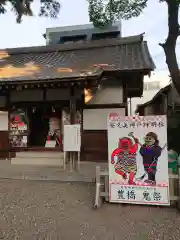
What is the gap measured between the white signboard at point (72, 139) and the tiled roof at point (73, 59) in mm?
1530

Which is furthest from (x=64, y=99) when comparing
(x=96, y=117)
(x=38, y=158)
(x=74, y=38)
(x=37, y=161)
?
(x=74, y=38)

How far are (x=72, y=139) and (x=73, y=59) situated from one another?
13.9 ft

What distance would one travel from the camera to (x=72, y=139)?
7441 millimetres

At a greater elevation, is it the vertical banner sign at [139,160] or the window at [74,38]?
the window at [74,38]

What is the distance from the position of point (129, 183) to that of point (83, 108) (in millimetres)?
4599

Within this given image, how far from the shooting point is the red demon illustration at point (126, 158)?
4744 mm

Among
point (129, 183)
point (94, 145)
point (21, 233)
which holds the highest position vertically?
point (94, 145)

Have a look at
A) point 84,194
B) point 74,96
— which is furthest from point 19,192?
point 74,96

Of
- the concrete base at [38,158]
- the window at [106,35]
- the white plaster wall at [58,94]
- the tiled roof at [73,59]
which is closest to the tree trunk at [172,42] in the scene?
the tiled roof at [73,59]

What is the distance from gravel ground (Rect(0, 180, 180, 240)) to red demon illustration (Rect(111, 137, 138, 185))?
614 millimetres

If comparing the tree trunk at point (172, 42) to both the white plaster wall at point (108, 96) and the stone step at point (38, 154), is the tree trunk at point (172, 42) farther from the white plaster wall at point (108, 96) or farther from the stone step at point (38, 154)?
the stone step at point (38, 154)

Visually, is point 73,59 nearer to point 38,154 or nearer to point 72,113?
point 72,113

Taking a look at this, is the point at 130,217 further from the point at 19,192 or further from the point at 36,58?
the point at 36,58

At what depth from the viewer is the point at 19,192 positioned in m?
5.53
